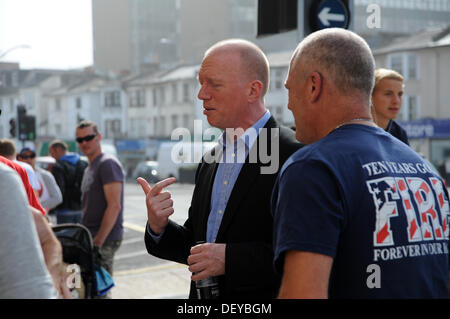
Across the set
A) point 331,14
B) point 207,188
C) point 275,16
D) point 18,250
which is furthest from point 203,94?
point 331,14

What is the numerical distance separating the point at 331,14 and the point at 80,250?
2.75 meters

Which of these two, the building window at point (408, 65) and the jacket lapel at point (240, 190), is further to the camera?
the building window at point (408, 65)

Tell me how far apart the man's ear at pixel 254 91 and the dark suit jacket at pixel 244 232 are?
0.46 ft

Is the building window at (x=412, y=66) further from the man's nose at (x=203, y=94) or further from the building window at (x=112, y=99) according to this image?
the man's nose at (x=203, y=94)

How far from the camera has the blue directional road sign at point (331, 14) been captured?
4473 millimetres

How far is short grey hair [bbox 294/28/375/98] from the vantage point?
199cm

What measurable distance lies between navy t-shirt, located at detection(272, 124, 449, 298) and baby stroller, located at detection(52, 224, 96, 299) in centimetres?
329

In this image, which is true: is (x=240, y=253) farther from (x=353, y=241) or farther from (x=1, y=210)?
(x=1, y=210)

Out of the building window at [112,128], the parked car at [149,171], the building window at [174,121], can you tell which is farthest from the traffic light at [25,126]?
the building window at [112,128]

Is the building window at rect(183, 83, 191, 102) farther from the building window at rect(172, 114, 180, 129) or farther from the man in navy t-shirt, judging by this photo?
the man in navy t-shirt

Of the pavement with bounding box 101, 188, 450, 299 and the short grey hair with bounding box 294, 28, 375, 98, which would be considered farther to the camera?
the pavement with bounding box 101, 188, 450, 299

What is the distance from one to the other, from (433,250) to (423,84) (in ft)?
134

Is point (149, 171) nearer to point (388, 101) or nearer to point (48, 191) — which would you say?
point (48, 191)

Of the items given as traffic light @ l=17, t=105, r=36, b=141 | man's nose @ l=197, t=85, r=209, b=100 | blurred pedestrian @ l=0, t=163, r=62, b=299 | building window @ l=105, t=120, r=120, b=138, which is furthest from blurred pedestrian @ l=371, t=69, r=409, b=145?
building window @ l=105, t=120, r=120, b=138
